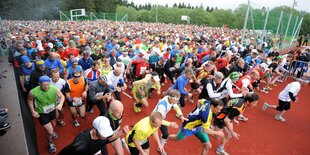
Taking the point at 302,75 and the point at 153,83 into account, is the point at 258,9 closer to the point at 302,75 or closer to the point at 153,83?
the point at 302,75

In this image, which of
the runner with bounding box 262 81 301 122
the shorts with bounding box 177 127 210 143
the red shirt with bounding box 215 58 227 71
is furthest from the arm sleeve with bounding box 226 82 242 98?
the red shirt with bounding box 215 58 227 71

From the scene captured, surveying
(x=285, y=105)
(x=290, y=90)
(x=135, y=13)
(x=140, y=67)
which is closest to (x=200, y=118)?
(x=290, y=90)

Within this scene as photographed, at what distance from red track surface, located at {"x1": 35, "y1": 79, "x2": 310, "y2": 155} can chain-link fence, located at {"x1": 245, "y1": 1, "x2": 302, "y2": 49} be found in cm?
879

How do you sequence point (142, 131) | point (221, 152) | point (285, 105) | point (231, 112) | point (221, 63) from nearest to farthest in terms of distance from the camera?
point (142, 131)
point (231, 112)
point (221, 152)
point (285, 105)
point (221, 63)

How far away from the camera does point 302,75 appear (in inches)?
449

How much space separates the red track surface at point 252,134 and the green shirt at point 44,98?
3.47ft

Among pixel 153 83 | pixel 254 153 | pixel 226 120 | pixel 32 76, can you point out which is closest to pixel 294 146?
pixel 254 153

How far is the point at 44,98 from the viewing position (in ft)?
12.8

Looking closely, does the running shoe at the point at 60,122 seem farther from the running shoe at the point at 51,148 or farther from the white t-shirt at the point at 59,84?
the white t-shirt at the point at 59,84

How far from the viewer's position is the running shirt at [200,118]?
11.6 ft

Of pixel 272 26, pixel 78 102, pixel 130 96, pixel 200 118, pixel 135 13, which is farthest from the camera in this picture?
pixel 135 13

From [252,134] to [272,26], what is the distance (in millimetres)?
14401

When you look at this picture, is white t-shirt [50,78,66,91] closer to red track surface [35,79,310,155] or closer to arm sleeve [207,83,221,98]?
red track surface [35,79,310,155]

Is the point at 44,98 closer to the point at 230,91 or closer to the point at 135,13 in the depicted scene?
the point at 230,91
